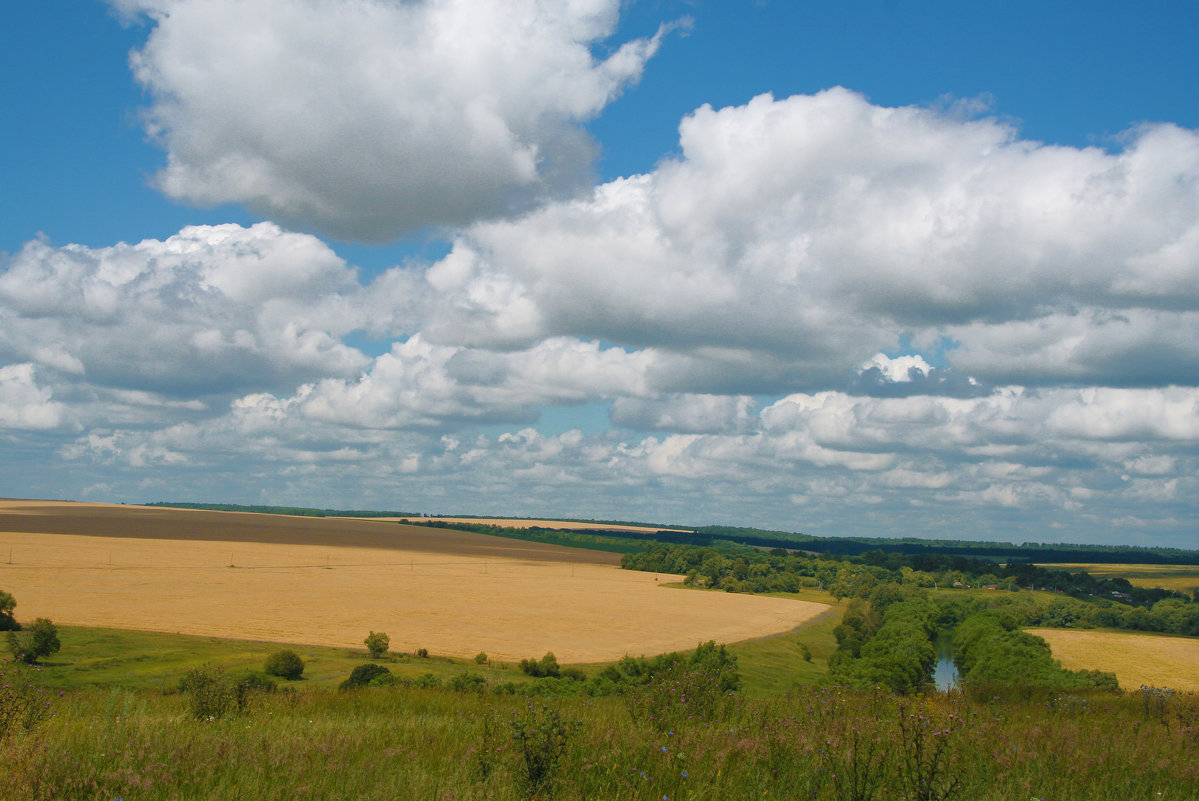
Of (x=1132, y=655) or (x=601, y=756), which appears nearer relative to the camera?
(x=601, y=756)

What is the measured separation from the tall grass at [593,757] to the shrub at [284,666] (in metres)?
55.8

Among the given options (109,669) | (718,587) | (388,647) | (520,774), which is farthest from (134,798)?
(718,587)

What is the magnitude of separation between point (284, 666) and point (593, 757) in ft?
203

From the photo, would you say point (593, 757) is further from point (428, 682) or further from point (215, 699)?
point (428, 682)

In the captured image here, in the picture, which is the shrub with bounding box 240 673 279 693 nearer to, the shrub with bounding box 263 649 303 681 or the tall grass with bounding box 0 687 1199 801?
the tall grass with bounding box 0 687 1199 801

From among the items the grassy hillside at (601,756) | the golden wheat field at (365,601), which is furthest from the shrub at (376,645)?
the grassy hillside at (601,756)

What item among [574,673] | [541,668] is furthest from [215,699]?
[541,668]

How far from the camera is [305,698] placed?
1406 cm

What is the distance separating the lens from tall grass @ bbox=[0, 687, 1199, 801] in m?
6.73

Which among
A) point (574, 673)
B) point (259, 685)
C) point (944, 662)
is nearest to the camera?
point (259, 685)

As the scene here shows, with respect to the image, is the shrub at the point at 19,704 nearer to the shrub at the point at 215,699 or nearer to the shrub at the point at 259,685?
the shrub at the point at 215,699

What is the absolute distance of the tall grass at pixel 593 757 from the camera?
22.1 ft

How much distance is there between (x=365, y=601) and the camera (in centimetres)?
12112

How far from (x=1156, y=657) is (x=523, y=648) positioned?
80.3 metres
